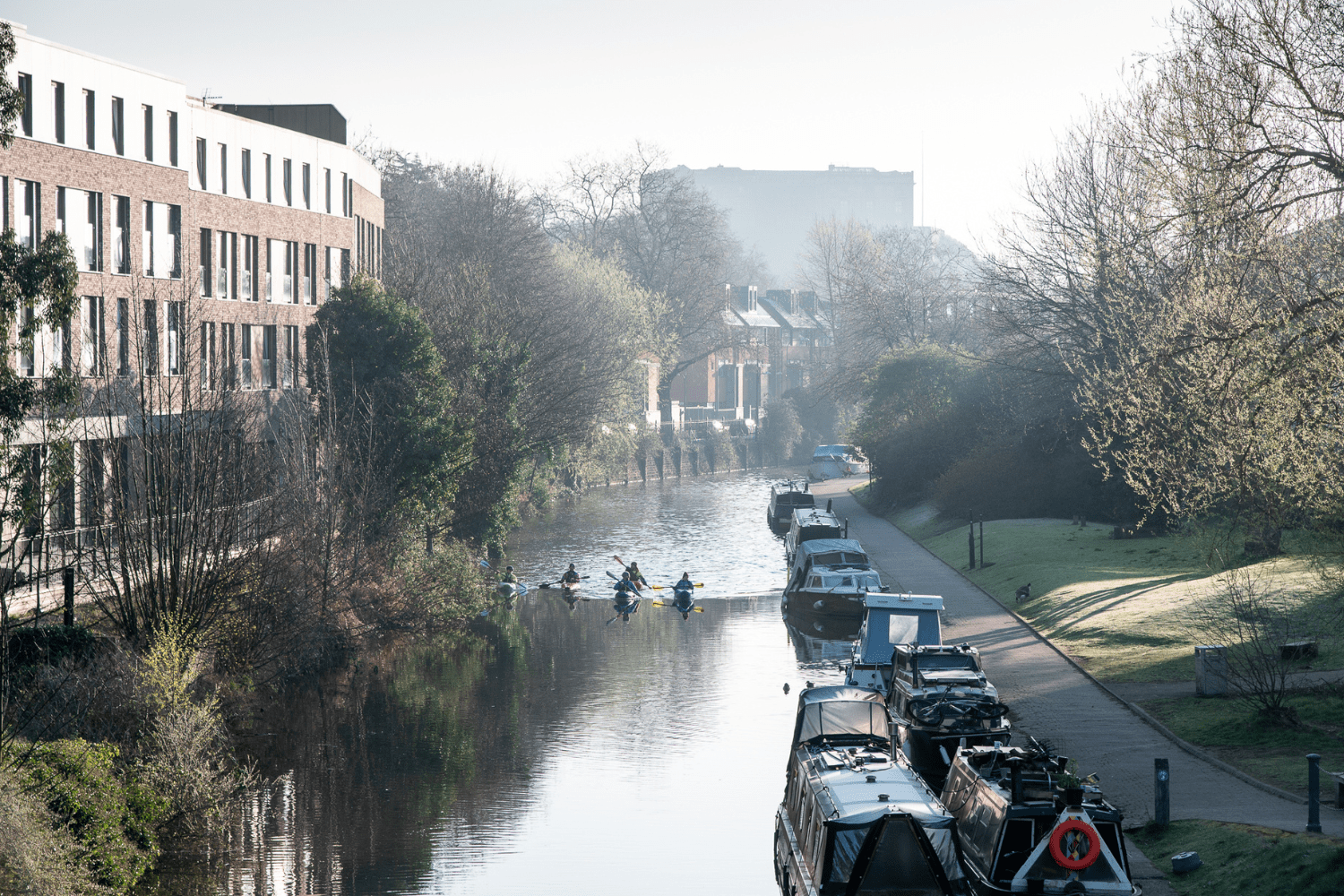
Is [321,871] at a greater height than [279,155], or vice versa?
[279,155]

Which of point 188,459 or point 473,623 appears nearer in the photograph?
point 188,459

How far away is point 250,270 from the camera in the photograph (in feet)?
145

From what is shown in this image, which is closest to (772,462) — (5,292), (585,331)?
(585,331)

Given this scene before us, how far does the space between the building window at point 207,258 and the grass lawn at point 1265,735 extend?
104ft

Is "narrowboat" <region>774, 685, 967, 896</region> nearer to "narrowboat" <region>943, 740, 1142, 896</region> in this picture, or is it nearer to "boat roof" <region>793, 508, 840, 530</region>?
"narrowboat" <region>943, 740, 1142, 896</region>

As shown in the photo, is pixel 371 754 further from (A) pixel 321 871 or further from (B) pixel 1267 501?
(B) pixel 1267 501

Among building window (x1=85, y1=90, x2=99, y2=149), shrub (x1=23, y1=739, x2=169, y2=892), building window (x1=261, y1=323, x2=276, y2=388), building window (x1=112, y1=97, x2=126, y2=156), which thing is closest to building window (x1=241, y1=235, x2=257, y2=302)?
building window (x1=261, y1=323, x2=276, y2=388)

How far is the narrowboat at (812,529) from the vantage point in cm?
4559

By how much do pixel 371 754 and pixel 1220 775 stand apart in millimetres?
14566

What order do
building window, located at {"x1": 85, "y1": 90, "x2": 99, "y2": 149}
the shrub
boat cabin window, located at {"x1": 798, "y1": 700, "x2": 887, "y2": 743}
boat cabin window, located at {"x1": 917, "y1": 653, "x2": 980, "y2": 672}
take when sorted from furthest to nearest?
1. building window, located at {"x1": 85, "y1": 90, "x2": 99, "y2": 149}
2. boat cabin window, located at {"x1": 917, "y1": 653, "x2": 980, "y2": 672}
3. boat cabin window, located at {"x1": 798, "y1": 700, "x2": 887, "y2": 743}
4. the shrub

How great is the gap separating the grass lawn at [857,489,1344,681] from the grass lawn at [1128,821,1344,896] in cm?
953

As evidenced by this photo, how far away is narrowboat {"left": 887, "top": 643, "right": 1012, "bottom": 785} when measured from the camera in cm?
1972

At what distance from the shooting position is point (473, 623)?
124ft

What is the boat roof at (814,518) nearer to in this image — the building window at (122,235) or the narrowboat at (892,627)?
the narrowboat at (892,627)
